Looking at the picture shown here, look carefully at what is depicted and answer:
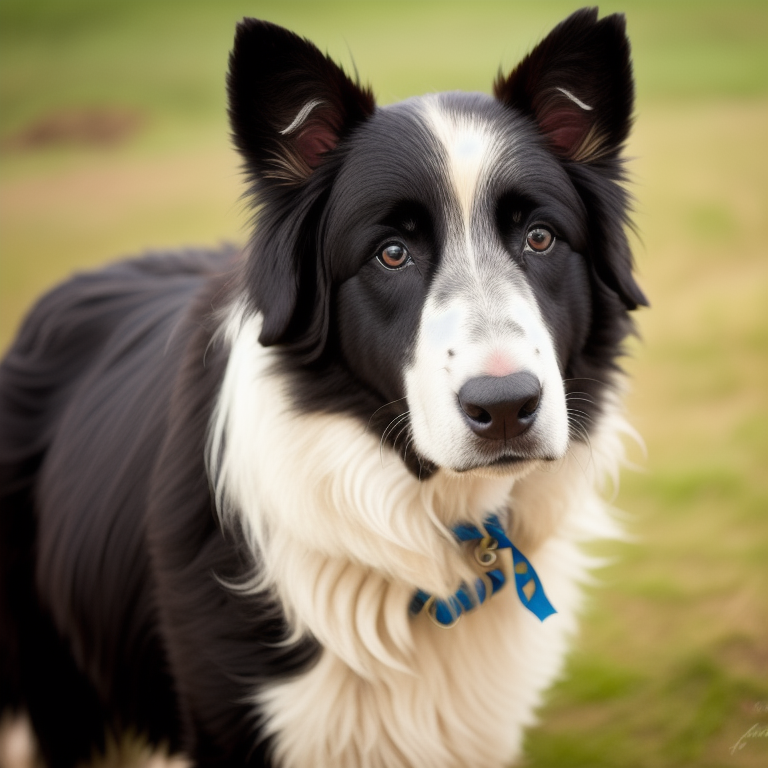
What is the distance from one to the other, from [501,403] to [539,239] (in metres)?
0.65

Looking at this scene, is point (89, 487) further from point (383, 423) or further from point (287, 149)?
point (287, 149)

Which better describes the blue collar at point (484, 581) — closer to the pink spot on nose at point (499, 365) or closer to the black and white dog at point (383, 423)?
the black and white dog at point (383, 423)

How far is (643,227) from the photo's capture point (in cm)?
1050

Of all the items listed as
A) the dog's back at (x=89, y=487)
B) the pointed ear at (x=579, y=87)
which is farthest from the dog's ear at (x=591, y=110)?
the dog's back at (x=89, y=487)

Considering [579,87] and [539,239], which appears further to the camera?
[579,87]

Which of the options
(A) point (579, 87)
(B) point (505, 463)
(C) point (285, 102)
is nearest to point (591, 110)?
(A) point (579, 87)

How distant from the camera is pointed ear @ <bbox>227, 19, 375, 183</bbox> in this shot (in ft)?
7.91

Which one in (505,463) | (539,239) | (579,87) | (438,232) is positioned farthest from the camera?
(579,87)

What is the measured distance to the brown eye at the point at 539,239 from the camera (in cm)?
250

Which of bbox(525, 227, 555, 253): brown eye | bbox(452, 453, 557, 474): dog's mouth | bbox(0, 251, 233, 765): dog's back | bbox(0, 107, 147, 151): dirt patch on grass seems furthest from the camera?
bbox(0, 107, 147, 151): dirt patch on grass

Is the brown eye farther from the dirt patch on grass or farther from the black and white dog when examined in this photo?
the dirt patch on grass

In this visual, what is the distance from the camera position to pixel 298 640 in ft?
8.48

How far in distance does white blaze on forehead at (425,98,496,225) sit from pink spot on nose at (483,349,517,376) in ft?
1.56

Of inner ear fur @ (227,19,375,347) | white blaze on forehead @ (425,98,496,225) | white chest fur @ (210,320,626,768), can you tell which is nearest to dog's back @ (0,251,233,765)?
inner ear fur @ (227,19,375,347)
